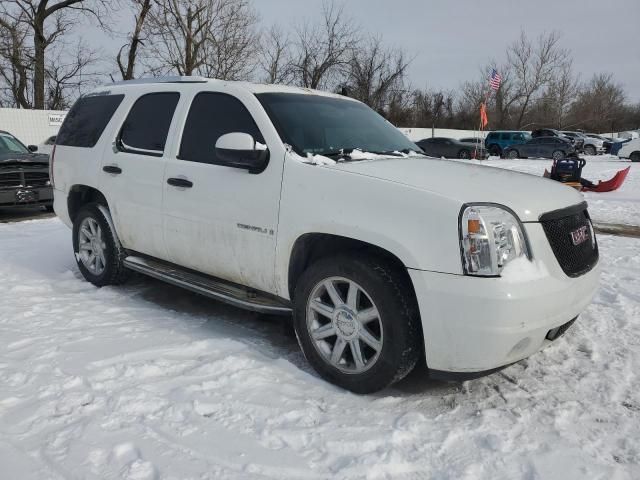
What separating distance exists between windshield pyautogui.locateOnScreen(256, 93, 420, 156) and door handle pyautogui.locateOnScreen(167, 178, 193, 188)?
79 centimetres

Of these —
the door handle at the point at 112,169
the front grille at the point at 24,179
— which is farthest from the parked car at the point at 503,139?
the door handle at the point at 112,169

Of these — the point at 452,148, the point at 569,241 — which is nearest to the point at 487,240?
the point at 569,241

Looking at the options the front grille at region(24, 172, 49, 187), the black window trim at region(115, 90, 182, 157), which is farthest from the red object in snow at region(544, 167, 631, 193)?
the front grille at region(24, 172, 49, 187)

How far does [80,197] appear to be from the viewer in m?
5.36

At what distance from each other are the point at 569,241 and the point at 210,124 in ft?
8.34

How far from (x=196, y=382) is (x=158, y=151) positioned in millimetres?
1985

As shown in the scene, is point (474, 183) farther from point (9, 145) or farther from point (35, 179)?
point (9, 145)

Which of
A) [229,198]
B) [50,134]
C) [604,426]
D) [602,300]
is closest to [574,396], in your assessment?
[604,426]

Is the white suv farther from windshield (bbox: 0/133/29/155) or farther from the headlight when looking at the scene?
windshield (bbox: 0/133/29/155)

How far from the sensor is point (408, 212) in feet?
9.11

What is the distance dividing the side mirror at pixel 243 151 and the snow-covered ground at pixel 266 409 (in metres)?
1.24

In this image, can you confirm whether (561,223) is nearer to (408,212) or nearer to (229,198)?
(408,212)

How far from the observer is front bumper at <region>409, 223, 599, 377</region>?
8.52 feet

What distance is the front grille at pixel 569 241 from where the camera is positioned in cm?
290
